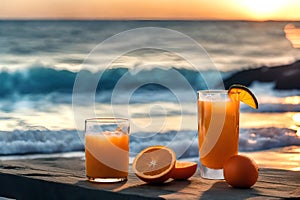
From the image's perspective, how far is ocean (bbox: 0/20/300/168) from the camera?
463 cm

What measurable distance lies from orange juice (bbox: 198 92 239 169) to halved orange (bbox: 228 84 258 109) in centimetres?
2

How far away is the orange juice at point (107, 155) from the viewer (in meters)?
1.65

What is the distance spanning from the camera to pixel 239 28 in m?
8.82

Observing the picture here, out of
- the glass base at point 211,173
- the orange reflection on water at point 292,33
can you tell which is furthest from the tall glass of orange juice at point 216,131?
the orange reflection on water at point 292,33

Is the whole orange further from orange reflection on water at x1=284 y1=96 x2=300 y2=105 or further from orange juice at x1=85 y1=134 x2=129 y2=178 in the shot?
orange reflection on water at x1=284 y1=96 x2=300 y2=105

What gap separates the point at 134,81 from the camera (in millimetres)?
7219

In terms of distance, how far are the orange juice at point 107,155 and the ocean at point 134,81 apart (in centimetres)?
212

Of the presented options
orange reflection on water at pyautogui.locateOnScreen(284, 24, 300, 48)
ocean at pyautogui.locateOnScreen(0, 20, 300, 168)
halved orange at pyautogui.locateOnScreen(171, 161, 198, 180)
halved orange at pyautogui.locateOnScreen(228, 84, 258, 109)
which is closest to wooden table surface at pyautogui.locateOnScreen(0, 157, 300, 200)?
halved orange at pyautogui.locateOnScreen(171, 161, 198, 180)

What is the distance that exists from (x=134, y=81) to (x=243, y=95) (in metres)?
5.51

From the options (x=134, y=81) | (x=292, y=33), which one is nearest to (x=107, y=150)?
(x=134, y=81)

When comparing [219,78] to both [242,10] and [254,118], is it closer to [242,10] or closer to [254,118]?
[242,10]

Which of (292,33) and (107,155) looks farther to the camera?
(292,33)

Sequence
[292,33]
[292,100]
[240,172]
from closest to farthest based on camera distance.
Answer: [240,172] < [292,100] < [292,33]

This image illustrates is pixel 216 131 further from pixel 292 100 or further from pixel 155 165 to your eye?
pixel 292 100
